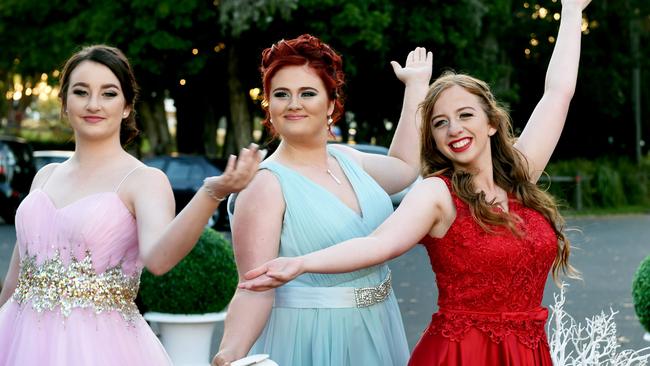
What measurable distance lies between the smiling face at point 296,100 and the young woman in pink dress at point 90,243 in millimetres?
488

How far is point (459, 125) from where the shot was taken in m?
3.66

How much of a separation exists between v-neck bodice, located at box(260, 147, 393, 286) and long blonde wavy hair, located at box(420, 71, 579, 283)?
0.95 ft

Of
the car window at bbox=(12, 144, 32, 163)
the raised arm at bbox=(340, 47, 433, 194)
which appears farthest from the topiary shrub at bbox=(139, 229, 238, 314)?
the car window at bbox=(12, 144, 32, 163)

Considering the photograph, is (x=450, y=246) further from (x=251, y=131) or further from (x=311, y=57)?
(x=251, y=131)

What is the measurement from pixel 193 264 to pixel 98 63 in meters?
4.15

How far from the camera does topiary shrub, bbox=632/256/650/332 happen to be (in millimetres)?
7070

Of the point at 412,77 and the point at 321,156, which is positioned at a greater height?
the point at 412,77

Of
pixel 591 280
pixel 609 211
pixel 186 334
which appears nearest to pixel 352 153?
pixel 186 334

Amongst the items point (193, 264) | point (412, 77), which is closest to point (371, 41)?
point (193, 264)

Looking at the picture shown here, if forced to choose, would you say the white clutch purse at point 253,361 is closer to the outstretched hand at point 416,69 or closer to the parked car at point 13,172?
the outstretched hand at point 416,69

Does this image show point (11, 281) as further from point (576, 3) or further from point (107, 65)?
point (576, 3)

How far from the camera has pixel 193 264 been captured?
768 centimetres

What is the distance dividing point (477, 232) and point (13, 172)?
20.0 metres

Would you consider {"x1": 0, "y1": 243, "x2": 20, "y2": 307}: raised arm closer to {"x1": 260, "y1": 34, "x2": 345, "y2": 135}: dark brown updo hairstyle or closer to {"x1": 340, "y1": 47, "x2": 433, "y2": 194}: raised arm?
{"x1": 260, "y1": 34, "x2": 345, "y2": 135}: dark brown updo hairstyle
